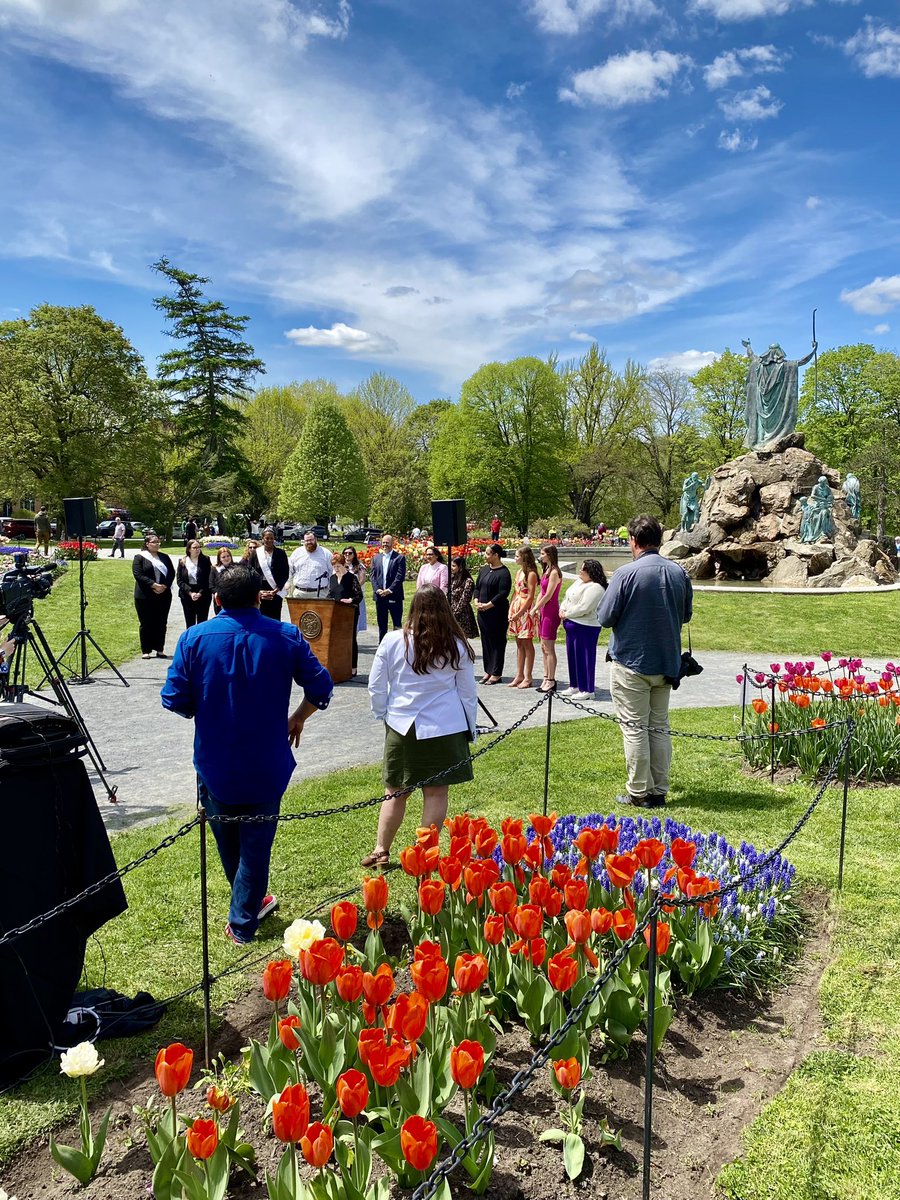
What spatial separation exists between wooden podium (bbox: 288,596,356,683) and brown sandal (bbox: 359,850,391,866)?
622 cm

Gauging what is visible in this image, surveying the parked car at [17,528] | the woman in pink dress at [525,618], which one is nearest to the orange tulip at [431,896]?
the woman in pink dress at [525,618]

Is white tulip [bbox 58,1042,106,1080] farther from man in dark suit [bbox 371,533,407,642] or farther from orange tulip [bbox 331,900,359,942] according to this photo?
man in dark suit [bbox 371,533,407,642]

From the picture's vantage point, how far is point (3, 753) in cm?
326

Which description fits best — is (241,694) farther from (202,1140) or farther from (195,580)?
(195,580)

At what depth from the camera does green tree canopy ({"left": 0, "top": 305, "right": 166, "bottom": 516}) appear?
37.8 meters

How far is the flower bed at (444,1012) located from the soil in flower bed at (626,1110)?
73mm

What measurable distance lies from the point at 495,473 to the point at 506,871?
4776 cm

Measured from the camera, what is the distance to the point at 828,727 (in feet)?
22.3

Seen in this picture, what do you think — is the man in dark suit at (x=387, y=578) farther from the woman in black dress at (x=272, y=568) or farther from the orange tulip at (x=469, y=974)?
the orange tulip at (x=469, y=974)

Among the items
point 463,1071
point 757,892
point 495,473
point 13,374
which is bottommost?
point 757,892

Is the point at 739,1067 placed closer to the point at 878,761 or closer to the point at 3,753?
the point at 3,753

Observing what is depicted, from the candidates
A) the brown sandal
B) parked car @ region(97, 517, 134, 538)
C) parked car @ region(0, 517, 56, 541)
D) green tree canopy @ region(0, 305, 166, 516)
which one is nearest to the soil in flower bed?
the brown sandal

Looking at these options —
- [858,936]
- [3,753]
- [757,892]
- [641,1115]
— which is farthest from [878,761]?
[3,753]

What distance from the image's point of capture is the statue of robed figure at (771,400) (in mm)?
28516
